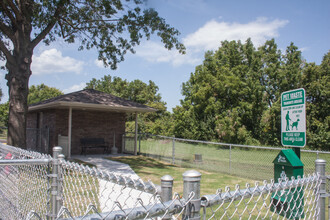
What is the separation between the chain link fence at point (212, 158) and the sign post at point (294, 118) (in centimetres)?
544

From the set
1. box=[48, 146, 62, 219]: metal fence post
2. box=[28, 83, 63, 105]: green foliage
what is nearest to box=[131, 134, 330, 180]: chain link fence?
box=[48, 146, 62, 219]: metal fence post

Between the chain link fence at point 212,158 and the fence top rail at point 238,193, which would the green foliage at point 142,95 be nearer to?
the chain link fence at point 212,158

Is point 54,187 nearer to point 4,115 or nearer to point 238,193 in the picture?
point 238,193

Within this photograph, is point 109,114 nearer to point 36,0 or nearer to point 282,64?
point 36,0

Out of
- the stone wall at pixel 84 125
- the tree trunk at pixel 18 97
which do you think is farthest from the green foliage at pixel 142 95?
the tree trunk at pixel 18 97

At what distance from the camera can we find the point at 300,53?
2848 cm

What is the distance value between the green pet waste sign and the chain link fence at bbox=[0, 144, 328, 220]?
124cm

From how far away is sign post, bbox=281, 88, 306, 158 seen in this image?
4473 millimetres

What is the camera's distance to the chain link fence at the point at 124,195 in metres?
1.48

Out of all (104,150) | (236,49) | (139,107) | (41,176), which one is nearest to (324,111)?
(236,49)

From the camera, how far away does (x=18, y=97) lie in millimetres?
10820

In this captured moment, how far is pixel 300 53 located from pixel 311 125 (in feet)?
25.7

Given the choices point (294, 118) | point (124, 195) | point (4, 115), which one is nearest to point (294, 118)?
point (294, 118)

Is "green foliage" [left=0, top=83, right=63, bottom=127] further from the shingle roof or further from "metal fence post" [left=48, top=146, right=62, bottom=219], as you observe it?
"metal fence post" [left=48, top=146, right=62, bottom=219]
